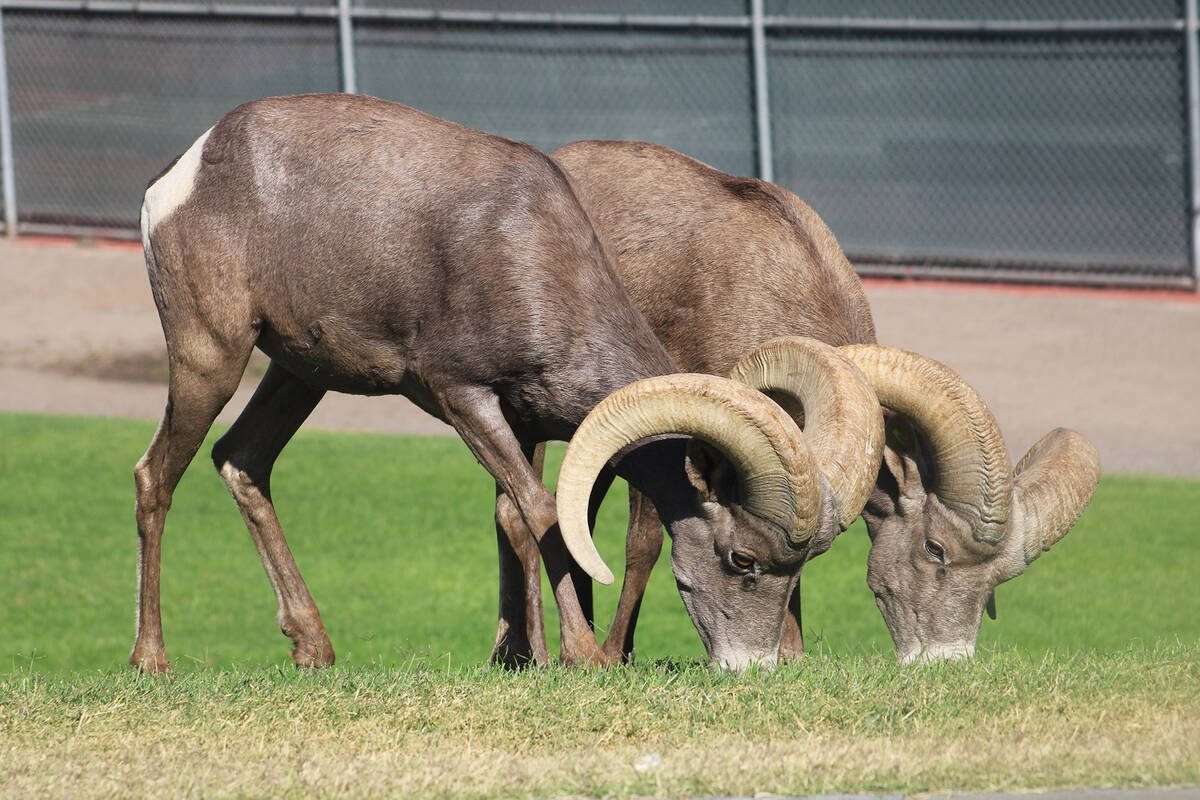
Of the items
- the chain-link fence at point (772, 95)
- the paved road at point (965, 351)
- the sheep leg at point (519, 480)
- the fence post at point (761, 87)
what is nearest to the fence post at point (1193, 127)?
the chain-link fence at point (772, 95)

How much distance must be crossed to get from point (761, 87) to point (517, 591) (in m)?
11.4

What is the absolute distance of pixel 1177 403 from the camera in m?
13.3

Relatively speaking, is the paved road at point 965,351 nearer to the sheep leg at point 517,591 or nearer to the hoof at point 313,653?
the sheep leg at point 517,591

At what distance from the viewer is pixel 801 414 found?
6.05 meters

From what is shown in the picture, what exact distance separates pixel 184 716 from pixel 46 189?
47.0ft

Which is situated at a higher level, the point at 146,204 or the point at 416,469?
the point at 146,204

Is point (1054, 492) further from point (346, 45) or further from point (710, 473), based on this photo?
point (346, 45)

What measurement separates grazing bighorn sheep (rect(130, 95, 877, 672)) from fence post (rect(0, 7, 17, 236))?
12.2m

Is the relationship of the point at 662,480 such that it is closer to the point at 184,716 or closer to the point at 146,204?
the point at 184,716

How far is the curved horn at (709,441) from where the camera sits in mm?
5074

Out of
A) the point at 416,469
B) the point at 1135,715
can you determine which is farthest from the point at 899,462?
the point at 416,469

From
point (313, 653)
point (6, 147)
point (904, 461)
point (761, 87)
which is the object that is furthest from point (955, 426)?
point (6, 147)

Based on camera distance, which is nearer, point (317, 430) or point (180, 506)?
point (180, 506)

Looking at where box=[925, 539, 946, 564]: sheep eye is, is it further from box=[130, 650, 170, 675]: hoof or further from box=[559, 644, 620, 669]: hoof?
box=[130, 650, 170, 675]: hoof
